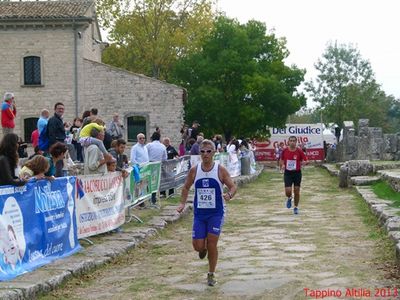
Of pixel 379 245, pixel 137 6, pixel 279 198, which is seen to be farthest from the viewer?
pixel 137 6

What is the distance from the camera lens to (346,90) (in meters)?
78.2

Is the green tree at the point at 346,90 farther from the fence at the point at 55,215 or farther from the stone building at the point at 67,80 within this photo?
A: the fence at the point at 55,215

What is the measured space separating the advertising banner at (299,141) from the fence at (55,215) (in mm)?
41065

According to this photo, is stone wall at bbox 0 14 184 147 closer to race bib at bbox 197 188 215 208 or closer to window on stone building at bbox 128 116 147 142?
window on stone building at bbox 128 116 147 142

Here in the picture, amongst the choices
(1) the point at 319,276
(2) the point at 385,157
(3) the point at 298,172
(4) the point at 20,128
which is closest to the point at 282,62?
(2) the point at 385,157

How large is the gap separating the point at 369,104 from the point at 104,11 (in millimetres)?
36101

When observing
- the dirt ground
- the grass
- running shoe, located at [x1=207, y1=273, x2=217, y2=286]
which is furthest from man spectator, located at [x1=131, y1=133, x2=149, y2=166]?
running shoe, located at [x1=207, y1=273, x2=217, y2=286]

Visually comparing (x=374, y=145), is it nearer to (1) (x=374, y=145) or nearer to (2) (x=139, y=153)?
(1) (x=374, y=145)

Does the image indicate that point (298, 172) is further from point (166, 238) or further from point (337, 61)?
point (337, 61)

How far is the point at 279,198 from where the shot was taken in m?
22.1

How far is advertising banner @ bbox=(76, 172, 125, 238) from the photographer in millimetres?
11547

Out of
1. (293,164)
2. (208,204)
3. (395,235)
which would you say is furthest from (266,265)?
(293,164)

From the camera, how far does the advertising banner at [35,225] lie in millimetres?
8484

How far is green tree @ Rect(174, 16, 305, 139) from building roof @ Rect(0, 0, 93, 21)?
10.5 meters
